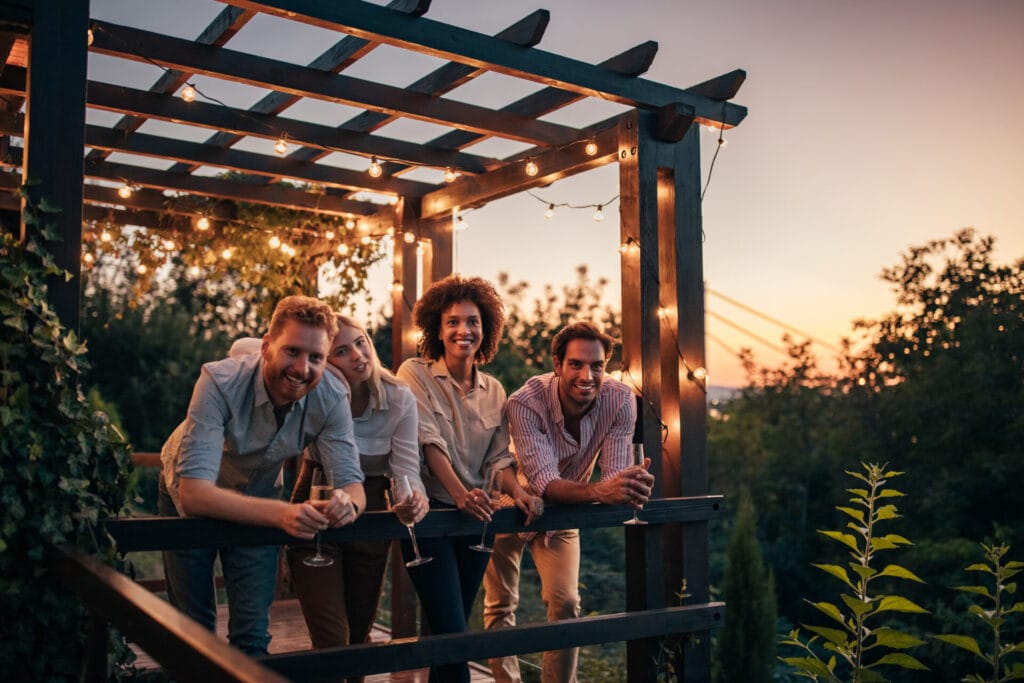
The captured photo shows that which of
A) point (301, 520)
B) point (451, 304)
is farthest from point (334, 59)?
point (301, 520)

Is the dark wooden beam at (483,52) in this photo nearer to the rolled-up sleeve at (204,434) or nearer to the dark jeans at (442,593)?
the rolled-up sleeve at (204,434)

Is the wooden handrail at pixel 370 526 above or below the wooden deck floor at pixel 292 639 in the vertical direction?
above

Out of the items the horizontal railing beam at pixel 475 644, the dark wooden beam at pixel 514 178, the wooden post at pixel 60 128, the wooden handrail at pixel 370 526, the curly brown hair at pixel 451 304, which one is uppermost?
the dark wooden beam at pixel 514 178

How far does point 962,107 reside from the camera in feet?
43.9

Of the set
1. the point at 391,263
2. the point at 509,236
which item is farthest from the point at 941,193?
the point at 391,263

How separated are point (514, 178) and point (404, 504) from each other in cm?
257

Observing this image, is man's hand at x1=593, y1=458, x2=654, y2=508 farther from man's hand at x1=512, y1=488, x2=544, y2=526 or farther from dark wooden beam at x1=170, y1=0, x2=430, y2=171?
dark wooden beam at x1=170, y1=0, x2=430, y2=171

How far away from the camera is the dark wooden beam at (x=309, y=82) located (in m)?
3.54

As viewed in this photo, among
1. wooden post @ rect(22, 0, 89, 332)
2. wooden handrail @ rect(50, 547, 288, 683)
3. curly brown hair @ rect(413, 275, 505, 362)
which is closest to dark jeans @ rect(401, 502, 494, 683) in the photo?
curly brown hair @ rect(413, 275, 505, 362)

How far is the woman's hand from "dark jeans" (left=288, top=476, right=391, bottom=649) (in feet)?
1.44

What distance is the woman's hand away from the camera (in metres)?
2.96

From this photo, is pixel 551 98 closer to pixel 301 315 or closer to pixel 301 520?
pixel 301 315

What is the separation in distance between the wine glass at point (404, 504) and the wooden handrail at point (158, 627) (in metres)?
0.86

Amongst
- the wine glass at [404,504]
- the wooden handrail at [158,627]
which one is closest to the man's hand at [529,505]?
the wine glass at [404,504]
